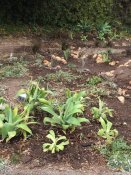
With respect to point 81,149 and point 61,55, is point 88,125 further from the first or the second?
point 61,55

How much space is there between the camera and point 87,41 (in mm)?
8617

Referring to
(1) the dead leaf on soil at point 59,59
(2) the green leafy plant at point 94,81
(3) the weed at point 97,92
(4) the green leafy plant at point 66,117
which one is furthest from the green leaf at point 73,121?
(1) the dead leaf on soil at point 59,59

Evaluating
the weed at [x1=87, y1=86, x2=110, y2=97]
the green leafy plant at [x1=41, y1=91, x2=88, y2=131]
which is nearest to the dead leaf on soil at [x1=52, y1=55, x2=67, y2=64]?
the weed at [x1=87, y1=86, x2=110, y2=97]

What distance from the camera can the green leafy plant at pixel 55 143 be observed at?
4.21m

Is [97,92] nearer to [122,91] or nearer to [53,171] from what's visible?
[122,91]

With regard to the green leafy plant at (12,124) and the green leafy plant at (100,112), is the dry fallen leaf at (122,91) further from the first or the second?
the green leafy plant at (12,124)

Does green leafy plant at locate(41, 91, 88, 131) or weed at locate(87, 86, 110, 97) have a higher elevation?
green leafy plant at locate(41, 91, 88, 131)

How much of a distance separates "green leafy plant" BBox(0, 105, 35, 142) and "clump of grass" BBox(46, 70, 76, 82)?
1690 mm

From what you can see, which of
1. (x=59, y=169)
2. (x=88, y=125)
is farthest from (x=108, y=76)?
(x=59, y=169)

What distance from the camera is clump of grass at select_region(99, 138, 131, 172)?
4.18m

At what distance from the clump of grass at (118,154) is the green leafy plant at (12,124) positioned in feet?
2.60

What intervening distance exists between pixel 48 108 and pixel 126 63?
9.20ft

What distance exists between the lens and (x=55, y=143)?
13.9ft

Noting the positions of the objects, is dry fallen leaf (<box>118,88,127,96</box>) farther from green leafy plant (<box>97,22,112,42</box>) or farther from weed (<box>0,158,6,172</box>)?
green leafy plant (<box>97,22,112,42</box>)
